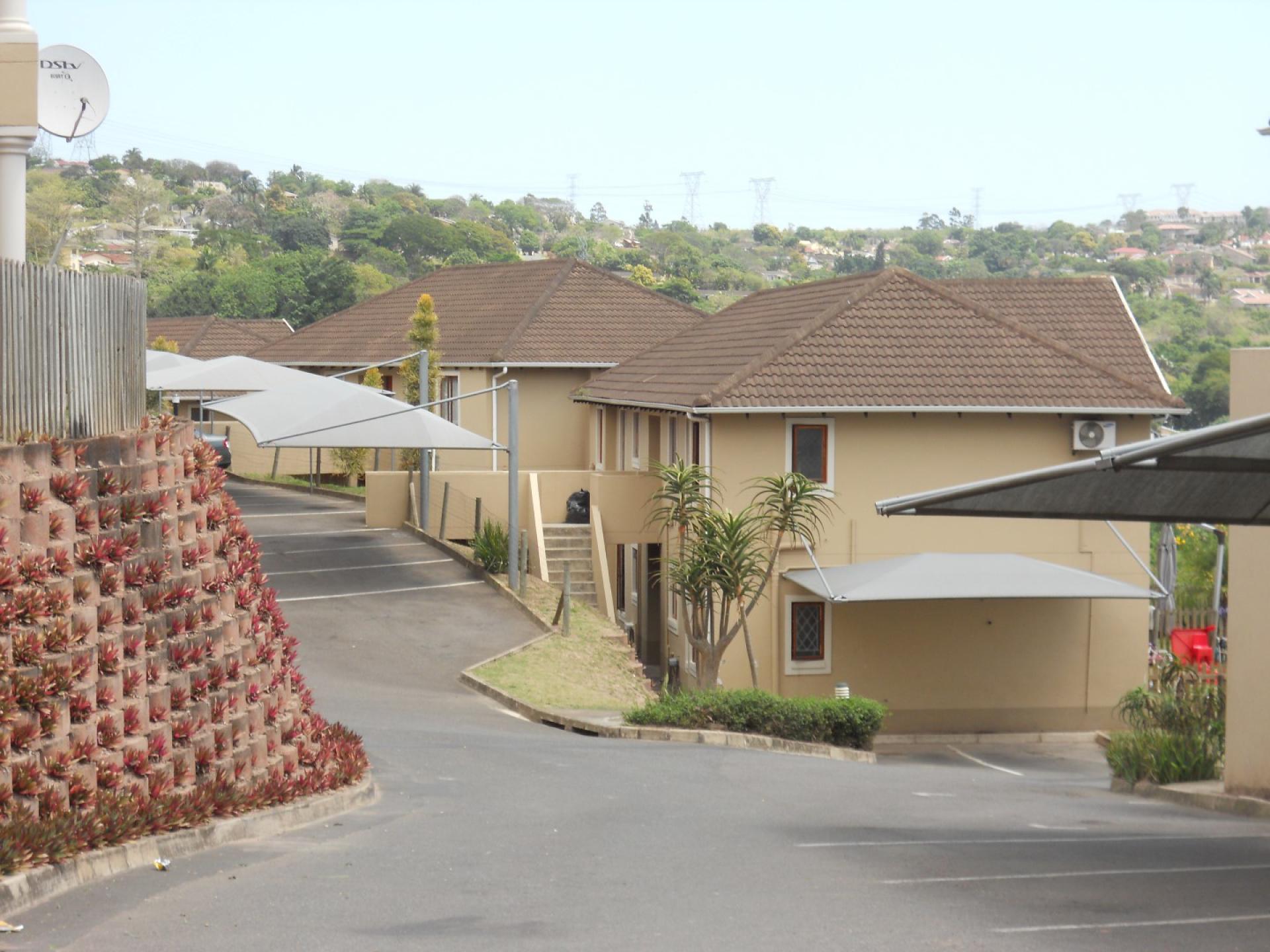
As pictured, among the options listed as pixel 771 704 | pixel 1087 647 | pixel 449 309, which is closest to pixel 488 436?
pixel 449 309

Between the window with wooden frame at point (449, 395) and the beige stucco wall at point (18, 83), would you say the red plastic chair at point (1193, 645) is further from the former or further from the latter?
the window with wooden frame at point (449, 395)

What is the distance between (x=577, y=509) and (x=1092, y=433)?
10742 mm

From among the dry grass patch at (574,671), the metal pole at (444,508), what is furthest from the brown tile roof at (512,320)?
the dry grass patch at (574,671)

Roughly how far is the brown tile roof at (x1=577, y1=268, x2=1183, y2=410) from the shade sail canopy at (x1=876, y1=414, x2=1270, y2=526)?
1474 cm

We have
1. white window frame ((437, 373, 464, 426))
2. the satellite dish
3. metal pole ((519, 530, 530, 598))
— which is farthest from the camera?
white window frame ((437, 373, 464, 426))

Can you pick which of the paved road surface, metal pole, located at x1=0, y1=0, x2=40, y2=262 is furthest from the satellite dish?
the paved road surface

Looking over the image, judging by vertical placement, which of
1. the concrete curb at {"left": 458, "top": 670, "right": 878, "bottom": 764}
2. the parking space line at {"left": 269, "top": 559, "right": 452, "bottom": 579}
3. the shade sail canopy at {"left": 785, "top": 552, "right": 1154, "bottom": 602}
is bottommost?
the concrete curb at {"left": 458, "top": 670, "right": 878, "bottom": 764}

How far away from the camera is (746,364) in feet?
89.4

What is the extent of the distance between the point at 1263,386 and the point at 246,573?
8742 mm

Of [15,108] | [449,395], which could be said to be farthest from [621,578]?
[15,108]

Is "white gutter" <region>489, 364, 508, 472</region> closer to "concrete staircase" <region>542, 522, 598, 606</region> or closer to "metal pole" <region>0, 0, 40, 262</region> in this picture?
"concrete staircase" <region>542, 522, 598, 606</region>

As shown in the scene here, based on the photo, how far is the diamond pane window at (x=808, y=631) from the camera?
26.4m

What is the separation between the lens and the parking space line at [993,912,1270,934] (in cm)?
836

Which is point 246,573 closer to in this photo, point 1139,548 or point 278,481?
point 1139,548
